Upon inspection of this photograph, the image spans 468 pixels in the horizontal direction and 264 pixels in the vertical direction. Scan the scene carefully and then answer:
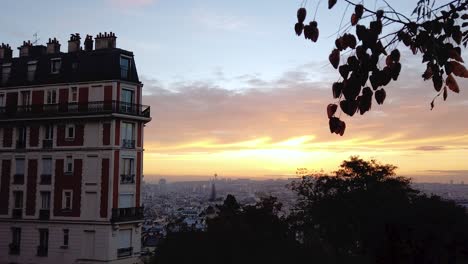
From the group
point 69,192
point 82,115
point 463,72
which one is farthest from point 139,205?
point 463,72

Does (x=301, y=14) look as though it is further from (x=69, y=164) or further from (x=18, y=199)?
(x=18, y=199)

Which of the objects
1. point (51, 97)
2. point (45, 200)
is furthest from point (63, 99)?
point (45, 200)

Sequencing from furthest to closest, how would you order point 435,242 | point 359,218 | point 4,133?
point 359,218 → point 4,133 → point 435,242

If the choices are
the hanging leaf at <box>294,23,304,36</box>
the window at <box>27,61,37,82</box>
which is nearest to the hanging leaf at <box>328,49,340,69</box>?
the hanging leaf at <box>294,23,304,36</box>

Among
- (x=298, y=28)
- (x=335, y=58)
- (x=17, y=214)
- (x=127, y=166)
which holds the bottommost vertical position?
(x=17, y=214)

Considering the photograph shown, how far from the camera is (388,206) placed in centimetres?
5325

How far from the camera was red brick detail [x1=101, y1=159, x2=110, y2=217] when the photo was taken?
147 feet

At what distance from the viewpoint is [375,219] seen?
2015 inches

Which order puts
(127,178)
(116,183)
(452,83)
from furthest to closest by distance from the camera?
(127,178) < (116,183) < (452,83)

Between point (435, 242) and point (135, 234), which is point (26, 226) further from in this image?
point (435, 242)

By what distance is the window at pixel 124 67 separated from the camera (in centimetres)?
4705

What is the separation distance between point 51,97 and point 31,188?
818cm

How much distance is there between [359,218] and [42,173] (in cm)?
3082

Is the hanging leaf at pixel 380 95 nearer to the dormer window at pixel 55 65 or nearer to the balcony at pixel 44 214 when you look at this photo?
the balcony at pixel 44 214
